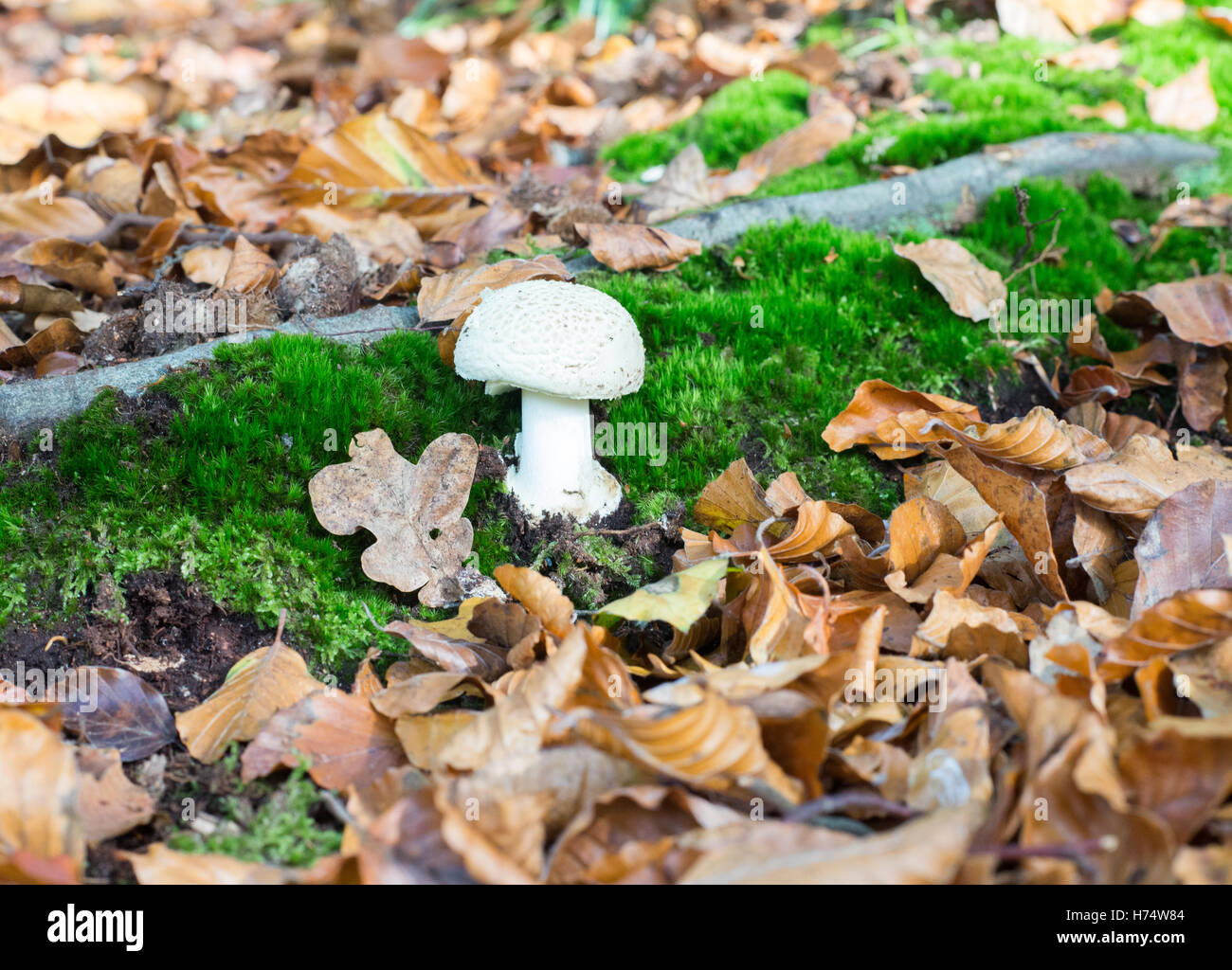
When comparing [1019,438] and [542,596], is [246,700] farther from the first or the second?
[1019,438]

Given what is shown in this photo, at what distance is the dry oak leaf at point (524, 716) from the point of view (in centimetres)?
188

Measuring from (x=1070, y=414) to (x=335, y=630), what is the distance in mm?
2830

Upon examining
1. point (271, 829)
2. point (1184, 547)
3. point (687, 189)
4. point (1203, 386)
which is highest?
point (687, 189)

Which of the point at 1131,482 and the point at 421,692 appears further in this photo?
the point at 1131,482

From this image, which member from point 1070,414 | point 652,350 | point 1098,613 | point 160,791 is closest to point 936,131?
point 1070,414

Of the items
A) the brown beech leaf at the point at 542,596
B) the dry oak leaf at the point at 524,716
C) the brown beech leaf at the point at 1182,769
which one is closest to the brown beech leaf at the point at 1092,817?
the brown beech leaf at the point at 1182,769

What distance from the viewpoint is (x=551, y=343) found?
8.73ft

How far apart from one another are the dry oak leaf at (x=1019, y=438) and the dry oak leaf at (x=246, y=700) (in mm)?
2069

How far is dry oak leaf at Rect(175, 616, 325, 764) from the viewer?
224cm

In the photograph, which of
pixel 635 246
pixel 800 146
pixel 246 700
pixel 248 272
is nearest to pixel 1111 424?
pixel 635 246

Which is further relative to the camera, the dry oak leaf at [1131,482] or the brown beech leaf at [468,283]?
the brown beech leaf at [468,283]

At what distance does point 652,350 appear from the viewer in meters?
3.44

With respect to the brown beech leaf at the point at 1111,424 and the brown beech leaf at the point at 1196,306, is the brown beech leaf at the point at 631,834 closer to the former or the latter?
the brown beech leaf at the point at 1111,424

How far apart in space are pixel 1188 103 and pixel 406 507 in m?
5.24
